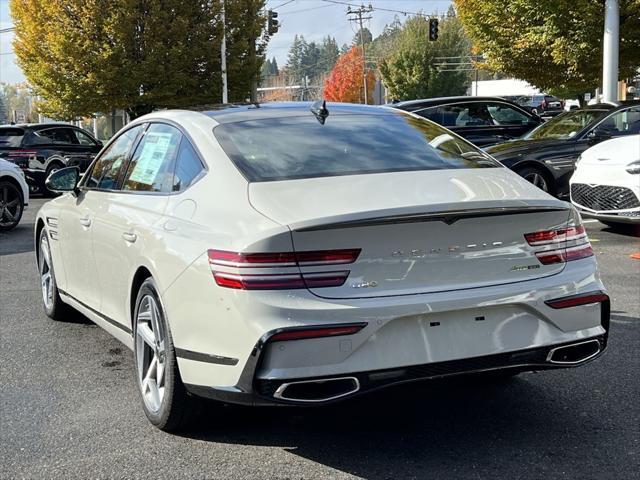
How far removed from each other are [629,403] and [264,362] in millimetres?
2103

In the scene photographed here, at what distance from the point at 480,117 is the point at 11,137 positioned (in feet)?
33.5

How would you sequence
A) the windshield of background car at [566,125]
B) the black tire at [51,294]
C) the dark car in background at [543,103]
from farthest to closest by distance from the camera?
the dark car in background at [543,103]
the windshield of background car at [566,125]
the black tire at [51,294]

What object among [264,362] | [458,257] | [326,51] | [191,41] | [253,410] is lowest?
[253,410]

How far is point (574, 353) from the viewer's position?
3662 millimetres

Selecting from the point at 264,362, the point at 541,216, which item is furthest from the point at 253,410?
the point at 541,216

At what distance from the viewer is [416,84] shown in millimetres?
71938

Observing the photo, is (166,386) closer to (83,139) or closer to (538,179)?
(538,179)

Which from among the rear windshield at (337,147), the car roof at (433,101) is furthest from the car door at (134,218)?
the car roof at (433,101)

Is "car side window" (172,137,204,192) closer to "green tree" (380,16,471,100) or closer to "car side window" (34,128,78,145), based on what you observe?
"car side window" (34,128,78,145)

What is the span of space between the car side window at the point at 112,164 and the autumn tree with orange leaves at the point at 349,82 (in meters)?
81.6

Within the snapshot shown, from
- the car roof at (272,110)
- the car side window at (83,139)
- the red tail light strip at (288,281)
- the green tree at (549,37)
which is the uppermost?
the green tree at (549,37)

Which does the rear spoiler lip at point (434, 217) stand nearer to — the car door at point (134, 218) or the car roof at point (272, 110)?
the car door at point (134, 218)

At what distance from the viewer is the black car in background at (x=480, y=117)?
48.1 feet

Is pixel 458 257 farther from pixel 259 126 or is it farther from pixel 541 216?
pixel 259 126
